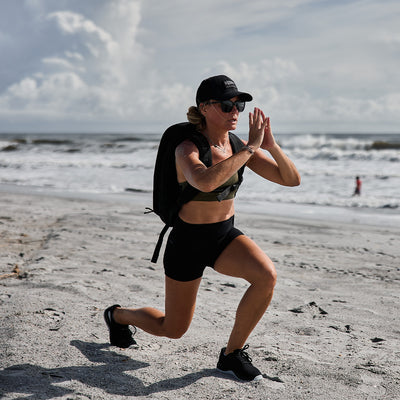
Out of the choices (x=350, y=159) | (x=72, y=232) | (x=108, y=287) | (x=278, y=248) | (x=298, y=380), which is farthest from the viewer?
(x=350, y=159)

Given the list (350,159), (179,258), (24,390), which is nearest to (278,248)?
(179,258)

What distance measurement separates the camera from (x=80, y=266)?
568 cm

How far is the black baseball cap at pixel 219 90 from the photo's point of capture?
2.86m

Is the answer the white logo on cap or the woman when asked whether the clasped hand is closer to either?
the woman

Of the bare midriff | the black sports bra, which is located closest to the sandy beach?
the bare midriff

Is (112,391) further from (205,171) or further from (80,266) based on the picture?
(80,266)

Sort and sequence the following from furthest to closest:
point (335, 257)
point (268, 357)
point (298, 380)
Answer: point (335, 257), point (268, 357), point (298, 380)

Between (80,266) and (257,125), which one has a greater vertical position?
(257,125)

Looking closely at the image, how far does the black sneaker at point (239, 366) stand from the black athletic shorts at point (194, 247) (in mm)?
584

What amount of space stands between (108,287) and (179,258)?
2.15 metres

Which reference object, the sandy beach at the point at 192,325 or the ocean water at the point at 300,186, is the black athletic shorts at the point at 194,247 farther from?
the ocean water at the point at 300,186

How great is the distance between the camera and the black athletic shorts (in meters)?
2.99

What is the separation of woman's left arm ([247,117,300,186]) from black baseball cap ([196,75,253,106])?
281 millimetres

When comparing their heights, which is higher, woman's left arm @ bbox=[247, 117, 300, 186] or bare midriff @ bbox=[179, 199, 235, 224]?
woman's left arm @ bbox=[247, 117, 300, 186]
